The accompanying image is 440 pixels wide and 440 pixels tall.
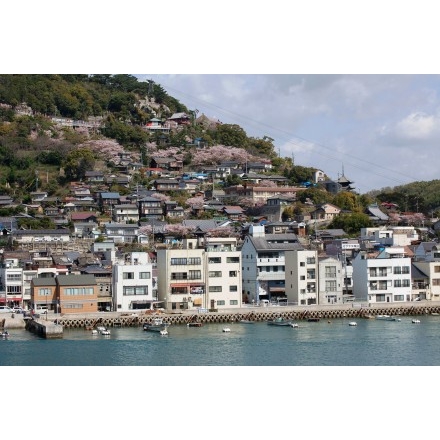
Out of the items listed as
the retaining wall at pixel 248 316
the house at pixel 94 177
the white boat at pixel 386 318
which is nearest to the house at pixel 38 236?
the house at pixel 94 177

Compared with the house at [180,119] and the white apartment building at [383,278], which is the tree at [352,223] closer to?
the white apartment building at [383,278]

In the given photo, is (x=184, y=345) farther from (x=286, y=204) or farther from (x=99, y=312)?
(x=286, y=204)

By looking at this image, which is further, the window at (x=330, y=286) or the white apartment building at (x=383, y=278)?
the white apartment building at (x=383, y=278)

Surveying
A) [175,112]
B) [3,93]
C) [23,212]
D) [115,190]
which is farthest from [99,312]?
[175,112]

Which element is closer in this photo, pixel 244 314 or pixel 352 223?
pixel 244 314

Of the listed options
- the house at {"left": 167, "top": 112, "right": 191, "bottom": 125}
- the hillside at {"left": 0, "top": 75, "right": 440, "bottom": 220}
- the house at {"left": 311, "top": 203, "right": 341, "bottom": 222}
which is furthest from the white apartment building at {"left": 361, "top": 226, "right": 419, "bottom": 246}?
the house at {"left": 167, "top": 112, "right": 191, "bottom": 125}

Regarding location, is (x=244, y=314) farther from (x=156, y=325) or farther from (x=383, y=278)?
(x=383, y=278)

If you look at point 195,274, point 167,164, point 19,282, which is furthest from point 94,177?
point 195,274

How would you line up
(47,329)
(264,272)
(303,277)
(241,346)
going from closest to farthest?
(241,346)
(47,329)
(303,277)
(264,272)
